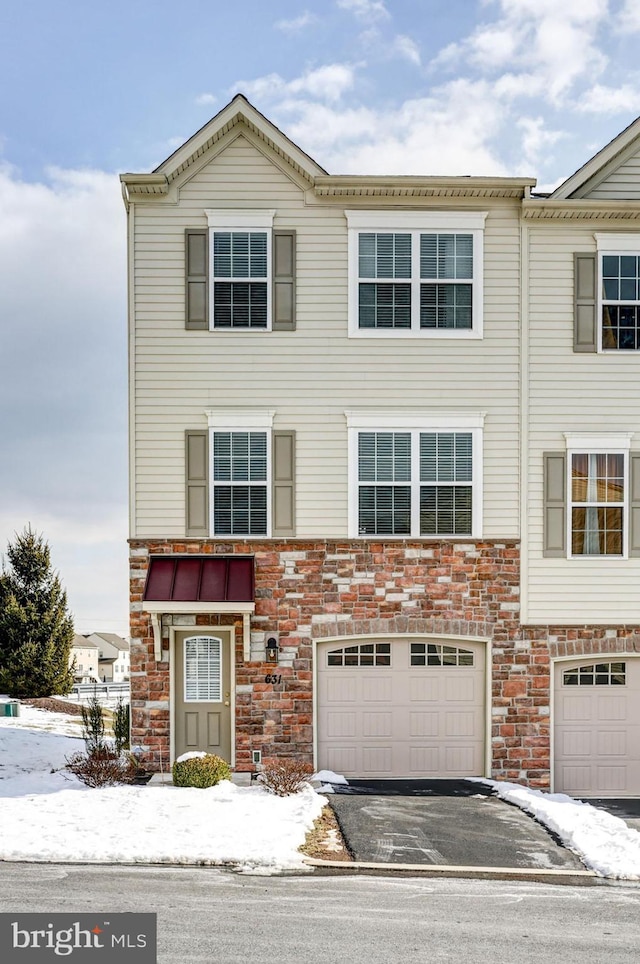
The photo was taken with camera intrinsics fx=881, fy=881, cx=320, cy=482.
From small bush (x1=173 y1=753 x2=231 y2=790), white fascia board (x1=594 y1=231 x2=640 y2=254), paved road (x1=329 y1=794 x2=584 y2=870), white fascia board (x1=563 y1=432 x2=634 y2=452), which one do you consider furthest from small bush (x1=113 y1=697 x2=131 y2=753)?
white fascia board (x1=594 y1=231 x2=640 y2=254)

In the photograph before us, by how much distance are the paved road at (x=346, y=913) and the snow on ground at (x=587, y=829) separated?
0.64m

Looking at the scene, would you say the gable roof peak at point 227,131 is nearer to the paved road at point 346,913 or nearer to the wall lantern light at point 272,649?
the wall lantern light at point 272,649

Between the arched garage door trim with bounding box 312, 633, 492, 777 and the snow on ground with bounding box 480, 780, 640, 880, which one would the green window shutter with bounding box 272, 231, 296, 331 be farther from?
the snow on ground with bounding box 480, 780, 640, 880

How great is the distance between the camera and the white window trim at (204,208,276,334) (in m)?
15.0

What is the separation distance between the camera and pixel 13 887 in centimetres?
893

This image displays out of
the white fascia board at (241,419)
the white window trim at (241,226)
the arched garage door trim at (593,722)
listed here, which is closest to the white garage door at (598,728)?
the arched garage door trim at (593,722)

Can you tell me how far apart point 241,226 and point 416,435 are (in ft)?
15.2

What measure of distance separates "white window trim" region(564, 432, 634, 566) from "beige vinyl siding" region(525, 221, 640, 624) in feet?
0.26

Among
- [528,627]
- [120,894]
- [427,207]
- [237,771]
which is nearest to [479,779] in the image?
[528,627]

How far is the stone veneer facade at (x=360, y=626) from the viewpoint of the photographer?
14695 mm

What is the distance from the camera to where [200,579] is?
14523mm

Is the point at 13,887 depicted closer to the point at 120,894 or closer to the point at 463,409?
the point at 120,894

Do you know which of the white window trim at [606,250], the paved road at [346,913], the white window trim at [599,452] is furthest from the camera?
Answer: the white window trim at [606,250]

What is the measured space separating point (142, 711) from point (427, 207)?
9.82m
